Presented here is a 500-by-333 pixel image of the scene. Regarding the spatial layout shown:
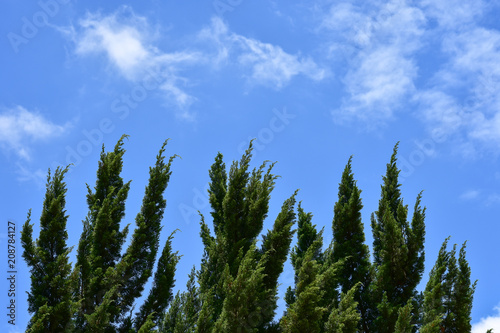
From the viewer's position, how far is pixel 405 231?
2177 centimetres

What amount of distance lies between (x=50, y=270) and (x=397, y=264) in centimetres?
1461

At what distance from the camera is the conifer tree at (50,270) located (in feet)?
60.2

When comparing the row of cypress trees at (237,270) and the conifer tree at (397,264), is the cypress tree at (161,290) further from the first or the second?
the conifer tree at (397,264)

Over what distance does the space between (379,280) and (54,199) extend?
1449 cm

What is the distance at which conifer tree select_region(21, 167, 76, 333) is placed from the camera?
60.2 feet

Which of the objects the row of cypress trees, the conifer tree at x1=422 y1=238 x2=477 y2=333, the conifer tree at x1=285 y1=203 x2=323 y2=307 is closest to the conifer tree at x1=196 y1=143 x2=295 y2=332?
the row of cypress trees

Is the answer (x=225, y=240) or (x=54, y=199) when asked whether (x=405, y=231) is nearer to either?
(x=225, y=240)

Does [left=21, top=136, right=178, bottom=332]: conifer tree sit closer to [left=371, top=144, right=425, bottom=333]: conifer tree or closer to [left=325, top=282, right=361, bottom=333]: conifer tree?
[left=325, top=282, right=361, bottom=333]: conifer tree

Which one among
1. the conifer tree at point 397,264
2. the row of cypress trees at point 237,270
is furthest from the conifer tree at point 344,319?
the conifer tree at point 397,264

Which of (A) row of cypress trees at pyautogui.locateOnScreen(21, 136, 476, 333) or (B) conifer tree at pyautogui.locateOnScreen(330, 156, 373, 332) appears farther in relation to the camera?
(B) conifer tree at pyautogui.locateOnScreen(330, 156, 373, 332)

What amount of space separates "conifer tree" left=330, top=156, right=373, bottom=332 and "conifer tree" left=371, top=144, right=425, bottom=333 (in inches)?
27.5

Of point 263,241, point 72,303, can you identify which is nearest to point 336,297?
point 263,241

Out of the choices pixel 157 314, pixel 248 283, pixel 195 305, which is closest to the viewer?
pixel 248 283

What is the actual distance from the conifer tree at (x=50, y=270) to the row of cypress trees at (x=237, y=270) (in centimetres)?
4
